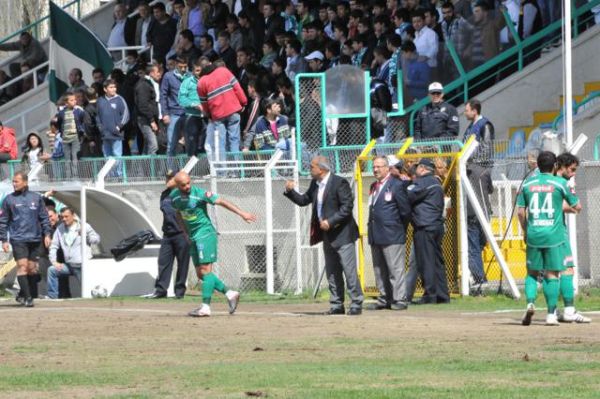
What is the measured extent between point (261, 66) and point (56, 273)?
5.61 metres

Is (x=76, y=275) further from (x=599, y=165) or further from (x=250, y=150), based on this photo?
(x=599, y=165)

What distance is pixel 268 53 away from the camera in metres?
30.0

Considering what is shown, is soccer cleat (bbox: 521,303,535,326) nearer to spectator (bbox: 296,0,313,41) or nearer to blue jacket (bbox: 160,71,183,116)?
blue jacket (bbox: 160,71,183,116)

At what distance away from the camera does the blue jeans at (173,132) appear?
27.5 m

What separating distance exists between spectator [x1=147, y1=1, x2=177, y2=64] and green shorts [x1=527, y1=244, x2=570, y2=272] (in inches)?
668

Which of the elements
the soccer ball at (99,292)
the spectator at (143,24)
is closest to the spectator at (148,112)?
the soccer ball at (99,292)

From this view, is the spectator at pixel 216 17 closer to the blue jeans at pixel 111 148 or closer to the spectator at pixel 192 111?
the blue jeans at pixel 111 148

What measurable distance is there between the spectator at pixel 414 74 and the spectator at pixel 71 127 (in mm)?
5939

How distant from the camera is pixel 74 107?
2856 cm

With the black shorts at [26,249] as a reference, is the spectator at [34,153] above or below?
above

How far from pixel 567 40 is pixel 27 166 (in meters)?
11.1

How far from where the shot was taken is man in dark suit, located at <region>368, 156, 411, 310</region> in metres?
20.6

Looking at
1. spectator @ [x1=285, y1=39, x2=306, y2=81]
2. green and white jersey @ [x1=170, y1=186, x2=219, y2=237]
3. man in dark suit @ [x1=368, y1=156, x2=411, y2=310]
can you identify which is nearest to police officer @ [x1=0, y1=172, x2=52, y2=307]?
green and white jersey @ [x1=170, y1=186, x2=219, y2=237]

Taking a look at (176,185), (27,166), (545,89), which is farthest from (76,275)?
(545,89)
